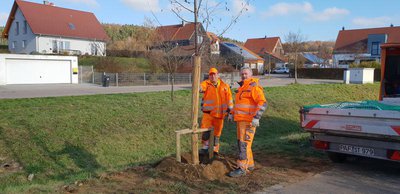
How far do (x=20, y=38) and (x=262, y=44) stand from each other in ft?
167

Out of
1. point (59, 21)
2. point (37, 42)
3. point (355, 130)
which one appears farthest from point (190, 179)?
point (59, 21)

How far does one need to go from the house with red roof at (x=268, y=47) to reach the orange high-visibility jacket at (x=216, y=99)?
2895 inches

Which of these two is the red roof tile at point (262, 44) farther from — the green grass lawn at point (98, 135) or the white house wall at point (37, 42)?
the green grass lawn at point (98, 135)

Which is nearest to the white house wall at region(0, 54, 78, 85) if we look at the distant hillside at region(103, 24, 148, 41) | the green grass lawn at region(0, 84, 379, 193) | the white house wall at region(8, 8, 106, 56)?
the white house wall at region(8, 8, 106, 56)

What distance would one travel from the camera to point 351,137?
22.0ft

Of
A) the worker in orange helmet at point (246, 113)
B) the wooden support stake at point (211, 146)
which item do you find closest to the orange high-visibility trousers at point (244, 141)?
the worker in orange helmet at point (246, 113)

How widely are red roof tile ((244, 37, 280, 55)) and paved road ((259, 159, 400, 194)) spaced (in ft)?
252

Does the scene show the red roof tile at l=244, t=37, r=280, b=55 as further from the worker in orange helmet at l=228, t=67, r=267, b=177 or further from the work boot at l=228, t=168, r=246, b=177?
the work boot at l=228, t=168, r=246, b=177

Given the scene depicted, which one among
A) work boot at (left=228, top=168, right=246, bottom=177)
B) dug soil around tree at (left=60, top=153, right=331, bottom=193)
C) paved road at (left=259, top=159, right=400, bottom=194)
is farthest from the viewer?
work boot at (left=228, top=168, right=246, bottom=177)

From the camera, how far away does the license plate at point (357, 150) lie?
646 cm

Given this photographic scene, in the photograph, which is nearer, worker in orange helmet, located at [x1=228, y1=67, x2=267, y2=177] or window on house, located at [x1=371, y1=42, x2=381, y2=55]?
worker in orange helmet, located at [x1=228, y1=67, x2=267, y2=177]

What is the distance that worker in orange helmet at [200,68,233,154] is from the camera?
23.1 feet

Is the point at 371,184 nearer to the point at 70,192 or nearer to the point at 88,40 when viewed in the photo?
the point at 70,192

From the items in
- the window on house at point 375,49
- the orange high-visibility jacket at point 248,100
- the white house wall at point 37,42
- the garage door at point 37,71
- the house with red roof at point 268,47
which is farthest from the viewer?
the house with red roof at point 268,47
